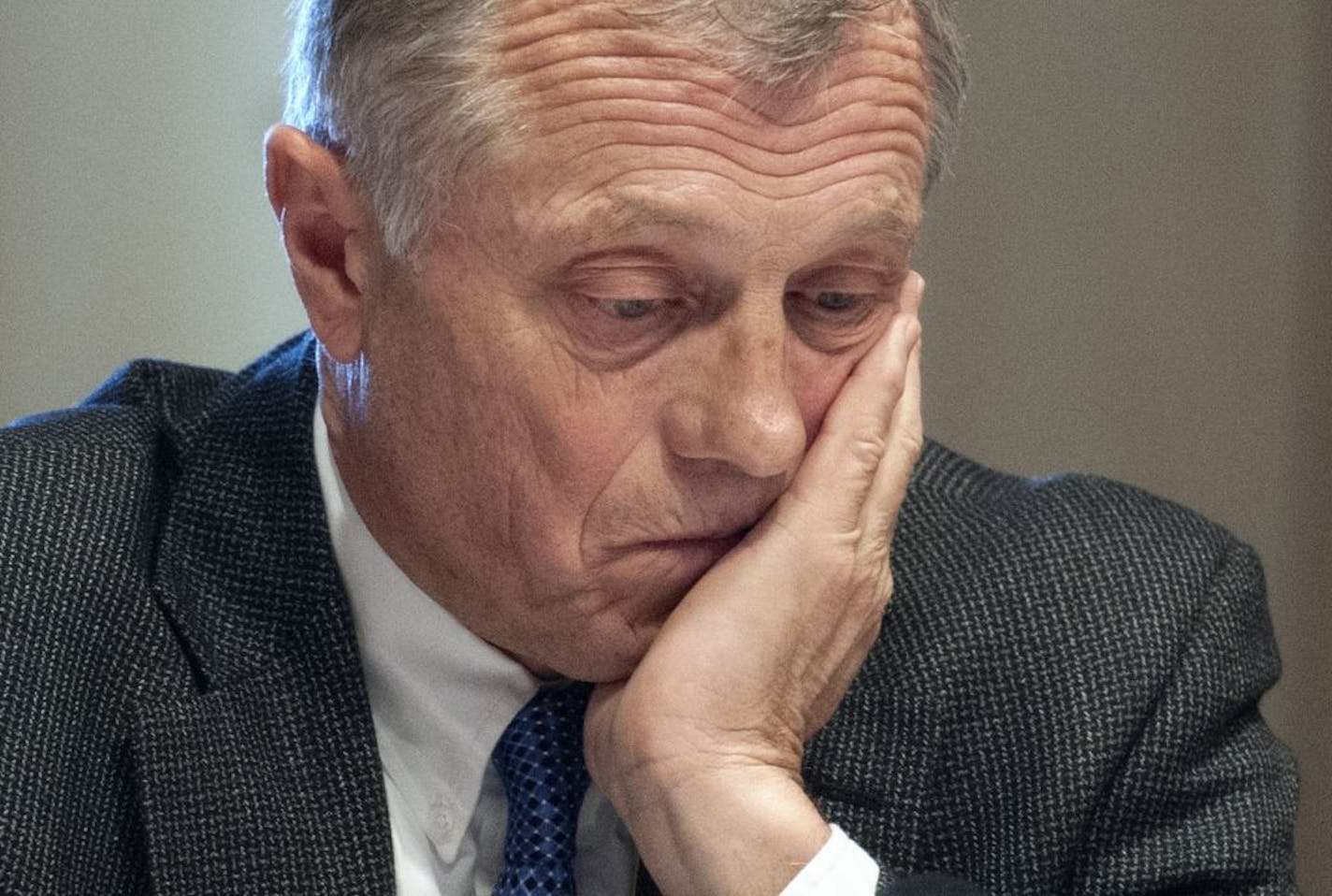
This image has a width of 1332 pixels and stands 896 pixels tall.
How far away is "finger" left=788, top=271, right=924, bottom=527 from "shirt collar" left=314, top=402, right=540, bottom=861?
0.33 m

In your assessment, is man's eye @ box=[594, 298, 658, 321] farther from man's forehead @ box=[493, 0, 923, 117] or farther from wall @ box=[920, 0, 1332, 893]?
wall @ box=[920, 0, 1332, 893]

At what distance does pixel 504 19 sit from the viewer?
161 cm

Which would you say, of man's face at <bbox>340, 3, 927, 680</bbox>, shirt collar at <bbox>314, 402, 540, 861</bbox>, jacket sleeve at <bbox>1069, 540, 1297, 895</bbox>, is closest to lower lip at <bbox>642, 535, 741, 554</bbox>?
man's face at <bbox>340, 3, 927, 680</bbox>

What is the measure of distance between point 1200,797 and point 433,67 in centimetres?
97

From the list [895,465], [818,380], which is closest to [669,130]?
[818,380]

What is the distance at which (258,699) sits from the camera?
5.91ft

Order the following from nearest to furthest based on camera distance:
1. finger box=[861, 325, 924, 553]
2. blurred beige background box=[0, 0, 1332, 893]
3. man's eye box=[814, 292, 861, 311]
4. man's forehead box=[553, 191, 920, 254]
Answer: man's forehead box=[553, 191, 920, 254], man's eye box=[814, 292, 861, 311], finger box=[861, 325, 924, 553], blurred beige background box=[0, 0, 1332, 893]

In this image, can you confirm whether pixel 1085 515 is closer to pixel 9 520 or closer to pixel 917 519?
pixel 917 519

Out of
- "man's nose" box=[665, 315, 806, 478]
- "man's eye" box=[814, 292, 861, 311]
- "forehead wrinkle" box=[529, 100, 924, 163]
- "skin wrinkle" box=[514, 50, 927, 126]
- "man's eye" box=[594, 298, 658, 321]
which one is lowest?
"man's nose" box=[665, 315, 806, 478]

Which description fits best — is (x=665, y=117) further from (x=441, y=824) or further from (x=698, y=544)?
(x=441, y=824)

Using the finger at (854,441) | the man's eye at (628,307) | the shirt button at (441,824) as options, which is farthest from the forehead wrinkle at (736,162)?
the shirt button at (441,824)

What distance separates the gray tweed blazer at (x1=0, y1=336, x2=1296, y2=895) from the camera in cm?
174

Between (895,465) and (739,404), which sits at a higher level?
(739,404)

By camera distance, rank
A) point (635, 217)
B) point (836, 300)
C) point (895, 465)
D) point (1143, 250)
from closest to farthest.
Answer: point (635, 217)
point (836, 300)
point (895, 465)
point (1143, 250)
